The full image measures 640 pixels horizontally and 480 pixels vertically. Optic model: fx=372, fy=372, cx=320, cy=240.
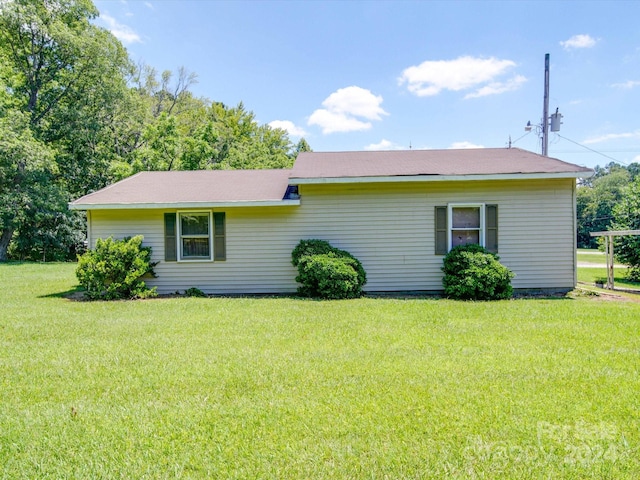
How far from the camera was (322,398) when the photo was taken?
3291mm

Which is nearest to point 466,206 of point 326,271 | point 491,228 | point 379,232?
point 491,228

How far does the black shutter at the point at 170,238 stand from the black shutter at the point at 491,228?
7.72 m

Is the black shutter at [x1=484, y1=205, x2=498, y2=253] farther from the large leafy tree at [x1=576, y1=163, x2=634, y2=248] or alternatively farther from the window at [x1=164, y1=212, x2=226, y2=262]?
the large leafy tree at [x1=576, y1=163, x2=634, y2=248]

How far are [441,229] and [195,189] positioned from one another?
654cm

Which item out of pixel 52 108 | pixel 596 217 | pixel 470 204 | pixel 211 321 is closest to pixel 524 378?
pixel 211 321

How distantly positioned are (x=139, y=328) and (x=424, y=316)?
187 inches

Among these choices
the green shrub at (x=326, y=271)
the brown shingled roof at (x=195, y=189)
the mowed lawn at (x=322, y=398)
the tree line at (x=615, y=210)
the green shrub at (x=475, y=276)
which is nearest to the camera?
the mowed lawn at (x=322, y=398)

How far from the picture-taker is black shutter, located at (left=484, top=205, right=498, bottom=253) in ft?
29.9

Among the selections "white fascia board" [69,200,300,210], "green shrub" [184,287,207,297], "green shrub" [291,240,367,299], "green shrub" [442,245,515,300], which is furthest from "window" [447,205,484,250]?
"green shrub" [184,287,207,297]

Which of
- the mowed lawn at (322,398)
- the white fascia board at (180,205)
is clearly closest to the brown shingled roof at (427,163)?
the white fascia board at (180,205)

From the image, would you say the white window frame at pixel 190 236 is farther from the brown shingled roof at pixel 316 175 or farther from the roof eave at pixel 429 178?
the roof eave at pixel 429 178

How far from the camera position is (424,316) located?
259 inches

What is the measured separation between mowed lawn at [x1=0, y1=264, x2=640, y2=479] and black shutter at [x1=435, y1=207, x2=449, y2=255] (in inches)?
123

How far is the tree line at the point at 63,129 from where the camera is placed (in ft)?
60.9
